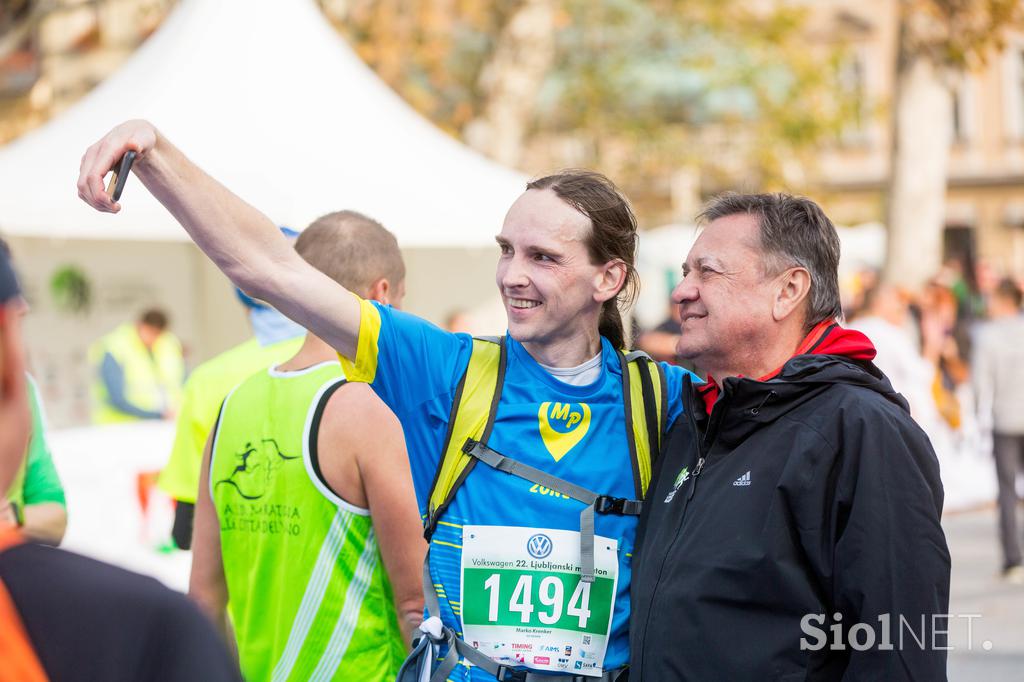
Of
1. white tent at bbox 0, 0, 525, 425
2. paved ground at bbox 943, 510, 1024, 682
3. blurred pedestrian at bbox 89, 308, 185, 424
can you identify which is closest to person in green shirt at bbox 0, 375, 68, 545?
paved ground at bbox 943, 510, 1024, 682

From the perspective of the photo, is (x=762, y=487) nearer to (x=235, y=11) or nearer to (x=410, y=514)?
(x=410, y=514)

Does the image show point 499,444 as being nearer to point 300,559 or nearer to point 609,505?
point 609,505

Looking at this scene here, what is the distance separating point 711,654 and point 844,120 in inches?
845

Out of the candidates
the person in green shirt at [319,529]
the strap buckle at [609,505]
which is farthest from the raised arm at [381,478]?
the strap buckle at [609,505]

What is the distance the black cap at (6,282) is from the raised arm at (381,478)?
1802 millimetres

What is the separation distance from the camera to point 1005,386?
30.7 feet

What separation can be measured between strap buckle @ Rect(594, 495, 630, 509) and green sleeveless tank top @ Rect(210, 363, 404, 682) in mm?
654

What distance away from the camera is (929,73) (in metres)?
16.5

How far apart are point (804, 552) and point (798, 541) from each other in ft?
0.07

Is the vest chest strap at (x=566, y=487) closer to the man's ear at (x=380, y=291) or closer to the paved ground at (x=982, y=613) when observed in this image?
the man's ear at (x=380, y=291)

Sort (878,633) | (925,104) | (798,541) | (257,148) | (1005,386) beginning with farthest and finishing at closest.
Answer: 1. (925,104)
2. (1005,386)
3. (257,148)
4. (798,541)
5. (878,633)

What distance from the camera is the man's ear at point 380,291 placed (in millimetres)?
3158

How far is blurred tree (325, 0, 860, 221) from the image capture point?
17.2 metres

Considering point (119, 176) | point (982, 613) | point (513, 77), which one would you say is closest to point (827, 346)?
point (119, 176)
